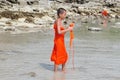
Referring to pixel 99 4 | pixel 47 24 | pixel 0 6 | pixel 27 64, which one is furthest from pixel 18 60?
pixel 99 4

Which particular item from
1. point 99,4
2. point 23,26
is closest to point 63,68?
point 23,26

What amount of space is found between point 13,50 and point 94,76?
4.73 metres

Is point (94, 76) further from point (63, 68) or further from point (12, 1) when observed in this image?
point (12, 1)

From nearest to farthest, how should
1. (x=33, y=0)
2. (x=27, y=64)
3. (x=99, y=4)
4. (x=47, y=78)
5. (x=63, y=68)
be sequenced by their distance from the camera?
(x=47, y=78), (x=63, y=68), (x=27, y=64), (x=33, y=0), (x=99, y=4)

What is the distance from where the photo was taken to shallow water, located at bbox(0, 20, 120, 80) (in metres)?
9.92

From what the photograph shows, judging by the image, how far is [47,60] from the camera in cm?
1213

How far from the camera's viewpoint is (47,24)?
25.2 metres

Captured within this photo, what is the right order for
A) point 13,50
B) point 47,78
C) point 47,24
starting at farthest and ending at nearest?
point 47,24 < point 13,50 < point 47,78

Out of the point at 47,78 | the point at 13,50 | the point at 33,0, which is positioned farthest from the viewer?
the point at 33,0

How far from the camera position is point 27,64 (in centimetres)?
1135

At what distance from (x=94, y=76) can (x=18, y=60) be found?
115 inches

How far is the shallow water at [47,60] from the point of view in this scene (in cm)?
992

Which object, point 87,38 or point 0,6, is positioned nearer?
point 87,38

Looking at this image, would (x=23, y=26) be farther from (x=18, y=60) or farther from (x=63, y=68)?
(x=63, y=68)
